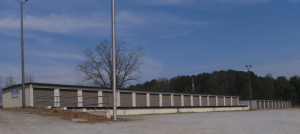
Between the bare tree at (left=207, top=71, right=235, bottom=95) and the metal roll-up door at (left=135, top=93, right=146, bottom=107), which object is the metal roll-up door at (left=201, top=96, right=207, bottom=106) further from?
the bare tree at (left=207, top=71, right=235, bottom=95)

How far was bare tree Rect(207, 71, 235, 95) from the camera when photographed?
9116cm

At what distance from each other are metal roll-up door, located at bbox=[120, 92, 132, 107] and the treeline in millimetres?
58739

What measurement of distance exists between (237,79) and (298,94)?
3096cm

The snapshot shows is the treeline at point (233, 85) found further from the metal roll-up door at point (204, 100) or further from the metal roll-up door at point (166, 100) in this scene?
the metal roll-up door at point (166, 100)

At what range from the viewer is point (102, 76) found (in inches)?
2201

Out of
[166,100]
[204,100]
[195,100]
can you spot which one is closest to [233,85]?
[204,100]

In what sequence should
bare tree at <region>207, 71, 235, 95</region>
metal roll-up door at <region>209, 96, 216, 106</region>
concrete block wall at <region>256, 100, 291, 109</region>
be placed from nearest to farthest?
metal roll-up door at <region>209, 96, 216, 106</region>
concrete block wall at <region>256, 100, 291, 109</region>
bare tree at <region>207, 71, 235, 95</region>

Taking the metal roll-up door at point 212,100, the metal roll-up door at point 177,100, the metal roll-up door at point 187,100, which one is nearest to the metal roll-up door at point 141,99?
the metal roll-up door at point 177,100

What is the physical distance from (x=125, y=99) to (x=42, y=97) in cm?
1092

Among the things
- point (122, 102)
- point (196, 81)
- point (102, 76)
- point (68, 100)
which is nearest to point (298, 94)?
point (196, 81)

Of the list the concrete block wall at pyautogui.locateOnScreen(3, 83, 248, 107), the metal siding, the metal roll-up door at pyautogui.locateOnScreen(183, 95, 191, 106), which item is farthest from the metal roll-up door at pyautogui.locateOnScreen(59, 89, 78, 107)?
the metal siding

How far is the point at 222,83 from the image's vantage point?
91.0 m

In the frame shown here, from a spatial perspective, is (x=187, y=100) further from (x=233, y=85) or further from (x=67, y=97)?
(x=233, y=85)

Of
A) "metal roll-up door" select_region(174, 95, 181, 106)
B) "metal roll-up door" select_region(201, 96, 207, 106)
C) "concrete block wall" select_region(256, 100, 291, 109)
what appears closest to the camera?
"metal roll-up door" select_region(174, 95, 181, 106)
